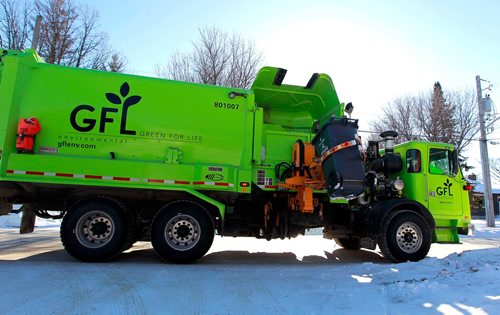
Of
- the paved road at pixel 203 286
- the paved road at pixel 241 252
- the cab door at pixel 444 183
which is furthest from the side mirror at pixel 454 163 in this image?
the paved road at pixel 203 286

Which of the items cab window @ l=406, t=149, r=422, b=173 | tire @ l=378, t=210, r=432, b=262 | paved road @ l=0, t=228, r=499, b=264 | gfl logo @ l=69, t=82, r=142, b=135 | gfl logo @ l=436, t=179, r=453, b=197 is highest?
gfl logo @ l=69, t=82, r=142, b=135

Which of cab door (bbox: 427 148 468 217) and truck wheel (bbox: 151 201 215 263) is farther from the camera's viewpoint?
cab door (bbox: 427 148 468 217)

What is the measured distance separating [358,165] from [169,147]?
3.37 metres

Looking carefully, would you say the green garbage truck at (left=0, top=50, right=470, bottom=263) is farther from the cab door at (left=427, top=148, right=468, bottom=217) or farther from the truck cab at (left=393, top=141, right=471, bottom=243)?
the cab door at (left=427, top=148, right=468, bottom=217)

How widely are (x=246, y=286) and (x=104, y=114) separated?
3866 millimetres

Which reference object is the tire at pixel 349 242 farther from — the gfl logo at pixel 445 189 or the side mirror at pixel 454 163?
the side mirror at pixel 454 163

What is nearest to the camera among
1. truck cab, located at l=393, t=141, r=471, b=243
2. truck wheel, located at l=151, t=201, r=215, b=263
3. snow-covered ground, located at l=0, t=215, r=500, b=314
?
snow-covered ground, located at l=0, t=215, r=500, b=314

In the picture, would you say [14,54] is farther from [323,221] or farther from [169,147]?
[323,221]

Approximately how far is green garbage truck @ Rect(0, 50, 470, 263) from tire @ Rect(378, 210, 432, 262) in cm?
2

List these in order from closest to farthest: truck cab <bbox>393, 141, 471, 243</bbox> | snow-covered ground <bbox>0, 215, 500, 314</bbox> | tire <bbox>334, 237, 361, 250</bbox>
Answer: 1. snow-covered ground <bbox>0, 215, 500, 314</bbox>
2. truck cab <bbox>393, 141, 471, 243</bbox>
3. tire <bbox>334, 237, 361, 250</bbox>

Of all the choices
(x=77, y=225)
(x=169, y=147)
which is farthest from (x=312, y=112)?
(x=77, y=225)

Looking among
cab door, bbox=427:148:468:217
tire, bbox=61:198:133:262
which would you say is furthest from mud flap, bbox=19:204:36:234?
cab door, bbox=427:148:468:217

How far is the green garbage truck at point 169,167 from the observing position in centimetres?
624

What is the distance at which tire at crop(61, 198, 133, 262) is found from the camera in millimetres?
6160
